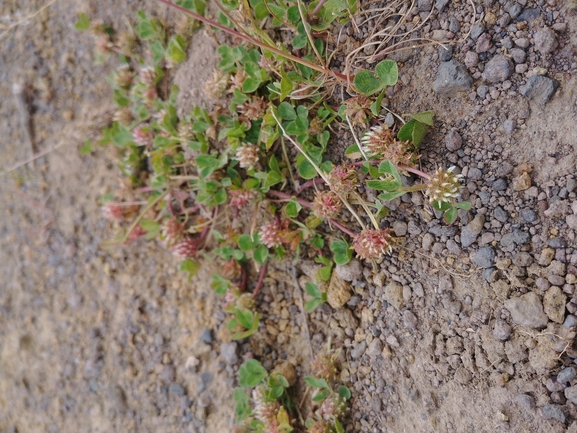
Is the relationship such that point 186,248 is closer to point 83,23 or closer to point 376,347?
point 376,347

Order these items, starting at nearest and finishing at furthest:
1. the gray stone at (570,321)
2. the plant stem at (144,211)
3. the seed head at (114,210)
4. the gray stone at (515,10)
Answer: the gray stone at (570,321) → the gray stone at (515,10) → the plant stem at (144,211) → the seed head at (114,210)

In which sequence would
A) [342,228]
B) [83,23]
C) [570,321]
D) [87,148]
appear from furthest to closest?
[87,148] → [83,23] → [342,228] → [570,321]

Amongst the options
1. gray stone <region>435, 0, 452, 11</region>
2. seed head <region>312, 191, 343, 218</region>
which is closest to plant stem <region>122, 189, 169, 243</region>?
seed head <region>312, 191, 343, 218</region>

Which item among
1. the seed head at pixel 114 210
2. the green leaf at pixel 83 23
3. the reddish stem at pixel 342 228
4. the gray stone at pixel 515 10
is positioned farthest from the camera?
the green leaf at pixel 83 23

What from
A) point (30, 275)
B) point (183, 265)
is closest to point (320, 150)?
point (183, 265)

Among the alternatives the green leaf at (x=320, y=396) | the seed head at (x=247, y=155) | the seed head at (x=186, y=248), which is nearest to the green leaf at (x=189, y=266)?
the seed head at (x=186, y=248)

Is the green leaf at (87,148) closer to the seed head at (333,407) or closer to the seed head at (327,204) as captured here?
the seed head at (327,204)

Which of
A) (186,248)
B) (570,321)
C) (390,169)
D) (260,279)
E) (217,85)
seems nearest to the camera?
(570,321)

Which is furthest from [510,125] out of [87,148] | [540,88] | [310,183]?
[87,148]

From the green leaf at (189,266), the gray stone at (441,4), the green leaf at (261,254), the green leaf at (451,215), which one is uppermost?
the gray stone at (441,4)
